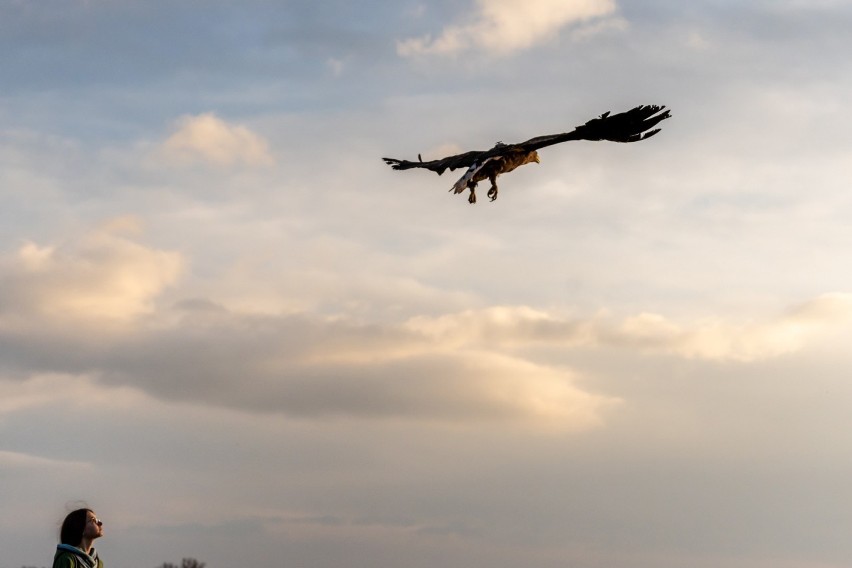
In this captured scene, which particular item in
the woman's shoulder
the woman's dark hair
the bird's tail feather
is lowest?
the woman's shoulder

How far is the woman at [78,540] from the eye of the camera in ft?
28.7

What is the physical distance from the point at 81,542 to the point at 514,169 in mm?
11651

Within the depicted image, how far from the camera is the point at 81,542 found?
880 centimetres

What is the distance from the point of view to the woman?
344 inches

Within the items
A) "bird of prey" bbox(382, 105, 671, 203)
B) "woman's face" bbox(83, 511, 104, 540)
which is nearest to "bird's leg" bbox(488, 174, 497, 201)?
"bird of prey" bbox(382, 105, 671, 203)

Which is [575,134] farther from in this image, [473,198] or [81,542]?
[81,542]

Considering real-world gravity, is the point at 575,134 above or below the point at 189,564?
above

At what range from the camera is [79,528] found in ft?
28.9

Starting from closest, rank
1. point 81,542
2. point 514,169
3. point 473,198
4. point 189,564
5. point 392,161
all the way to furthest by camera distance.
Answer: point 81,542 → point 473,198 → point 514,169 → point 392,161 → point 189,564

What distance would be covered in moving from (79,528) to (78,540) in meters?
0.10

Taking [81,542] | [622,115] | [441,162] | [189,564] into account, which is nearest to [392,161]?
[441,162]

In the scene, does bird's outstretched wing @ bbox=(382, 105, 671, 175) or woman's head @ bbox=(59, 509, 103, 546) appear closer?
woman's head @ bbox=(59, 509, 103, 546)

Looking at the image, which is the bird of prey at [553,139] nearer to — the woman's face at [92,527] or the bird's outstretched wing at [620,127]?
the bird's outstretched wing at [620,127]

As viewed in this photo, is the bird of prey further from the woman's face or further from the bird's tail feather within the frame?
the woman's face
